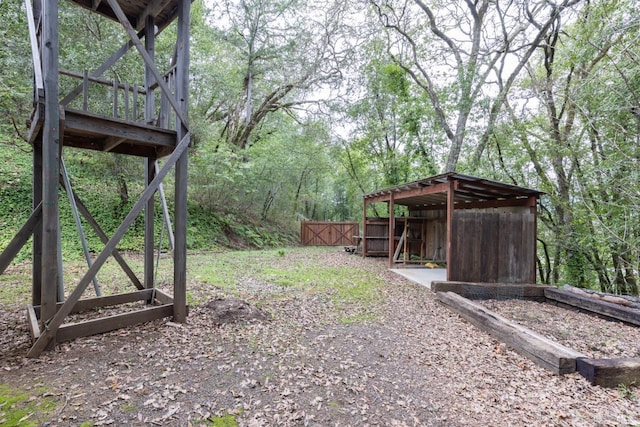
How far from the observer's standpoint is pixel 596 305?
5117 mm

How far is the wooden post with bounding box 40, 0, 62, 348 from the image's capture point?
2.92 m

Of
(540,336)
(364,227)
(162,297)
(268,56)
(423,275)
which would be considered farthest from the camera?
(268,56)

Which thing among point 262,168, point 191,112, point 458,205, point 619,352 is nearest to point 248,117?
point 262,168

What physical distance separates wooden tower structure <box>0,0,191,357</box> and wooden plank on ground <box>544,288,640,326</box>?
6621mm

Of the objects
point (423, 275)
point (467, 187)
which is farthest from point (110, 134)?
point (423, 275)

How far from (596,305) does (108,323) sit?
24.2 feet

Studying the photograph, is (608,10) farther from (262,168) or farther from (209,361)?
(262,168)

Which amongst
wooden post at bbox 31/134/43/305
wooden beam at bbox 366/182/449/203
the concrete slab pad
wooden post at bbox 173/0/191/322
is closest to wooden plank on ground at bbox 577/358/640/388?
the concrete slab pad

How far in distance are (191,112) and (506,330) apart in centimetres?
1051

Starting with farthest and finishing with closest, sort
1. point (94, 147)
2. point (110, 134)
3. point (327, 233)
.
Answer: point (327, 233)
point (94, 147)
point (110, 134)

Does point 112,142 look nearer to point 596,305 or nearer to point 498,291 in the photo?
point 498,291

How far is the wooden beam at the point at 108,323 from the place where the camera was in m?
3.16

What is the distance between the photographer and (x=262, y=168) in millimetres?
14000

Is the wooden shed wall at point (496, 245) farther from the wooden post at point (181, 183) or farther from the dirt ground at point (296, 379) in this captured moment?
the wooden post at point (181, 183)
